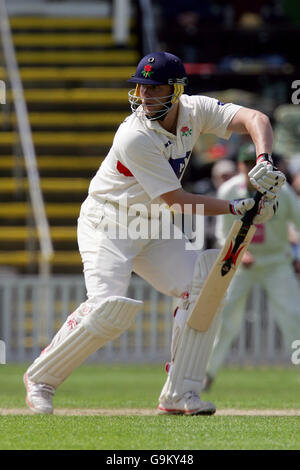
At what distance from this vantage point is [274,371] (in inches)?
404

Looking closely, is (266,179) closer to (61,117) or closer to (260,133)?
(260,133)

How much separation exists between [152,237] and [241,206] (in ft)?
2.08

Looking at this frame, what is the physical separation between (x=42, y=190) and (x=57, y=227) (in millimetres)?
511

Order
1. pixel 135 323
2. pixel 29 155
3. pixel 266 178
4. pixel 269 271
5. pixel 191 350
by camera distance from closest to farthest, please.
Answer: pixel 266 178 → pixel 191 350 → pixel 269 271 → pixel 135 323 → pixel 29 155

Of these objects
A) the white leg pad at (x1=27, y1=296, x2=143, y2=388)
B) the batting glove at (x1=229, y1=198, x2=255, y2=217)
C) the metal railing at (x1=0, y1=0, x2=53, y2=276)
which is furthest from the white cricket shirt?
the metal railing at (x1=0, y1=0, x2=53, y2=276)

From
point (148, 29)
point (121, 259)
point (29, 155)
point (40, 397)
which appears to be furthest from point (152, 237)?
point (148, 29)

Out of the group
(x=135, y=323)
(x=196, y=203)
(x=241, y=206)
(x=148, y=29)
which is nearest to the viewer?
(x=241, y=206)

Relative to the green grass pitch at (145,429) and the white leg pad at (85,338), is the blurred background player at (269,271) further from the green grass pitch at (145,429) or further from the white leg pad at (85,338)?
the white leg pad at (85,338)

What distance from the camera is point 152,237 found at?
5.80 meters

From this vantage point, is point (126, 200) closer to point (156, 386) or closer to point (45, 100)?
point (156, 386)

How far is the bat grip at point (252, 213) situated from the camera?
536 centimetres

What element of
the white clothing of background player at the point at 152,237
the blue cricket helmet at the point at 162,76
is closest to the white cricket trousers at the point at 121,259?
the white clothing of background player at the point at 152,237

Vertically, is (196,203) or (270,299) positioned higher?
(196,203)
